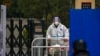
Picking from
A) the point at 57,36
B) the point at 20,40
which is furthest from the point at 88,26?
the point at 20,40

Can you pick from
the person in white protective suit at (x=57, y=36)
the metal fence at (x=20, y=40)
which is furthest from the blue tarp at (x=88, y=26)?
the metal fence at (x=20, y=40)

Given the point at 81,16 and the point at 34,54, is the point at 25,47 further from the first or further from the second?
the point at 81,16

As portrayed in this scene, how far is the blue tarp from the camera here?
7.52 m

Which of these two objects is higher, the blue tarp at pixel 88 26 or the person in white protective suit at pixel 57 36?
the blue tarp at pixel 88 26

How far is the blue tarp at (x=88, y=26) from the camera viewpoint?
752 centimetres

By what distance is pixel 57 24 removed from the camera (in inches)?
485

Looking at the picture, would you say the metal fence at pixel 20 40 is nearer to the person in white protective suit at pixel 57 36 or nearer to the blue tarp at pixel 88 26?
the person in white protective suit at pixel 57 36

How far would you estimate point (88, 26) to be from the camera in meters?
7.86

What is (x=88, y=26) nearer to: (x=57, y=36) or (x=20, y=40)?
(x=57, y=36)

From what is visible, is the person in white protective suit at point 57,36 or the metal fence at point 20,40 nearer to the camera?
the person in white protective suit at point 57,36

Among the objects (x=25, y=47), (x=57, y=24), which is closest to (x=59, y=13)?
(x=25, y=47)

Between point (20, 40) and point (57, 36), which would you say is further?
point (20, 40)

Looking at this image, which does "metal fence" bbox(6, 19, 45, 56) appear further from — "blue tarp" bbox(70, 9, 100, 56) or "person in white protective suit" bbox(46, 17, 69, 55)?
"blue tarp" bbox(70, 9, 100, 56)

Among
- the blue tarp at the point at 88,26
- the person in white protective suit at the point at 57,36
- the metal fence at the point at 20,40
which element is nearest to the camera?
the blue tarp at the point at 88,26
